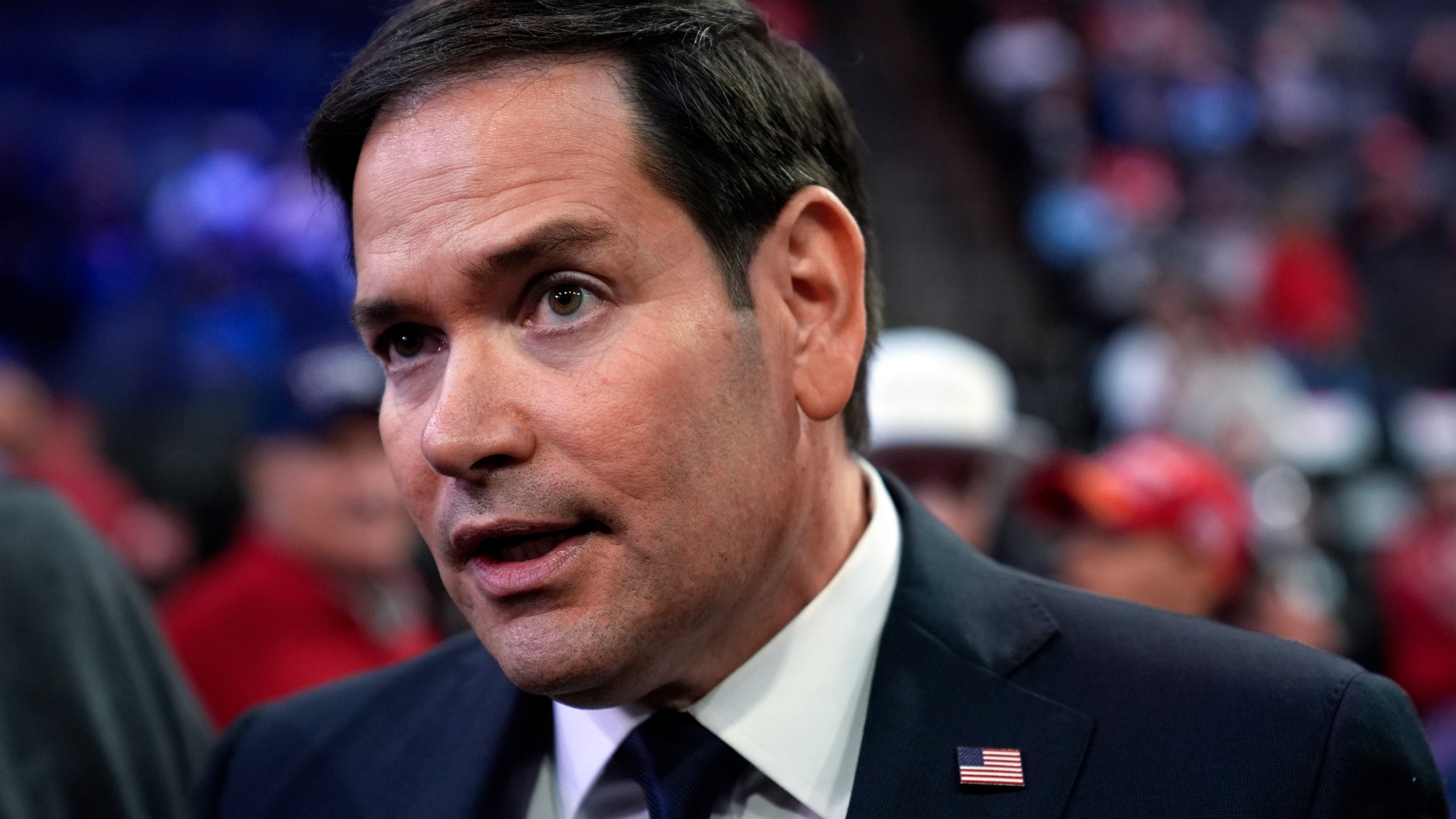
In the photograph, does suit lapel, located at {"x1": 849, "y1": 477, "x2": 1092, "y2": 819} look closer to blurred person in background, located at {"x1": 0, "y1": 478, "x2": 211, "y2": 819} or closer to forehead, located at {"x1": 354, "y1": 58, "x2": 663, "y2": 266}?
forehead, located at {"x1": 354, "y1": 58, "x2": 663, "y2": 266}

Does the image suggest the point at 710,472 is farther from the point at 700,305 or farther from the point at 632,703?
the point at 632,703

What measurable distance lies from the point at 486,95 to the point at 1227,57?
1375 centimetres

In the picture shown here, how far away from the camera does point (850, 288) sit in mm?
1694

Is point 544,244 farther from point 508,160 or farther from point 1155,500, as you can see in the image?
point 1155,500

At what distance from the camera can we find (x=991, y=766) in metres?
1.60

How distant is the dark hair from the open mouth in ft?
0.99

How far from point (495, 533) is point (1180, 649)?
0.85m

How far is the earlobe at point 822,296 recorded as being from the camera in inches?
65.2

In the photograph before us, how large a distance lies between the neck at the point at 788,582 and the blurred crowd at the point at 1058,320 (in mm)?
499

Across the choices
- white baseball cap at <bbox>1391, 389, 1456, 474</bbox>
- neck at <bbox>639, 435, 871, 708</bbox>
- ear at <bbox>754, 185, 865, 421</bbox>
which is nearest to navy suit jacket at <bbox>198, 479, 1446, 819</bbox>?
neck at <bbox>639, 435, 871, 708</bbox>

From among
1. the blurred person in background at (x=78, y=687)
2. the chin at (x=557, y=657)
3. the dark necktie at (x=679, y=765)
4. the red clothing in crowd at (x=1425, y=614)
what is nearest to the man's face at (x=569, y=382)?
the chin at (x=557, y=657)

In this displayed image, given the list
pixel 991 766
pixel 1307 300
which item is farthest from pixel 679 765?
pixel 1307 300

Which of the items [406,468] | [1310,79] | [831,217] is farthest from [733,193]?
[1310,79]

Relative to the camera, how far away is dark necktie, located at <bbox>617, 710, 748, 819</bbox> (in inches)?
63.4
